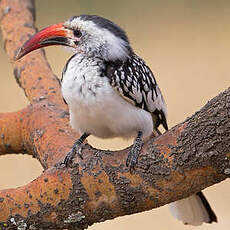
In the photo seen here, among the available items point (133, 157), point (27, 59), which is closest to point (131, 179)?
point (133, 157)

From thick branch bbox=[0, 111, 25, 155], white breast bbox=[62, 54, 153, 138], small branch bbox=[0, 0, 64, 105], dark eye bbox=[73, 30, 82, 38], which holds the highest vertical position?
small branch bbox=[0, 0, 64, 105]

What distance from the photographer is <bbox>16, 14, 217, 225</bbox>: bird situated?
1498mm

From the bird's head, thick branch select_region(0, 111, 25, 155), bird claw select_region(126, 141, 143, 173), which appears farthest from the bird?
thick branch select_region(0, 111, 25, 155)

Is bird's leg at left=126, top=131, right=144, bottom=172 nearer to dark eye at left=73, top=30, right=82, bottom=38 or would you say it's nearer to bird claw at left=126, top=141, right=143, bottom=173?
bird claw at left=126, top=141, right=143, bottom=173

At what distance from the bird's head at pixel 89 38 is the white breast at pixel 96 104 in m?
0.04

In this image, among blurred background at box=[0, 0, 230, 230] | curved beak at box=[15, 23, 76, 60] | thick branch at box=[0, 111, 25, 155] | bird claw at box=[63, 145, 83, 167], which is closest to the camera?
bird claw at box=[63, 145, 83, 167]

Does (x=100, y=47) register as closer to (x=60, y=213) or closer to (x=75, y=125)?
(x=75, y=125)

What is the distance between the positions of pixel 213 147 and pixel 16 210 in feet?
1.46

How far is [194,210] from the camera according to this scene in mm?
1646

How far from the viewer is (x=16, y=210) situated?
A: 1309 millimetres

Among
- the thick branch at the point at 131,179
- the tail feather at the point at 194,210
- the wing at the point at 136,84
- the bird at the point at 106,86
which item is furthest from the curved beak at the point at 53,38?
the tail feather at the point at 194,210

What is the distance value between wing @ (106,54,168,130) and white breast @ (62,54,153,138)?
16mm

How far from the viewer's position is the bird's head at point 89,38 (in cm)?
157

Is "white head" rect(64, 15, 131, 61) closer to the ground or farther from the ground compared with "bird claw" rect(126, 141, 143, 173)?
farther from the ground
